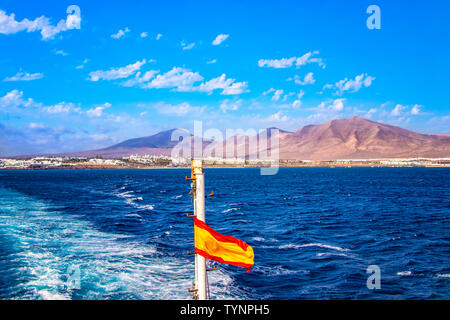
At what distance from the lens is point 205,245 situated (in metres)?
8.85

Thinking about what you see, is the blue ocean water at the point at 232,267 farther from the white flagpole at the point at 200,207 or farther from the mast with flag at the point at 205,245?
the mast with flag at the point at 205,245

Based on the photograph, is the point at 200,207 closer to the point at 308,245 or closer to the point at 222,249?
the point at 222,249

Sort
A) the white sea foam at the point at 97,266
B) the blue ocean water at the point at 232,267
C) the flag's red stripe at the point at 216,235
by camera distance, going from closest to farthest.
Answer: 1. the flag's red stripe at the point at 216,235
2. the white sea foam at the point at 97,266
3. the blue ocean water at the point at 232,267

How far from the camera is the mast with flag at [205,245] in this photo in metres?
8.74

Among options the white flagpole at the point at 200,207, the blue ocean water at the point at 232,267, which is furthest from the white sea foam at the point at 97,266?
the white flagpole at the point at 200,207

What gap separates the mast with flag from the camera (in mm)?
8742

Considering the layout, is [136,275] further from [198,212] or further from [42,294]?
[198,212]

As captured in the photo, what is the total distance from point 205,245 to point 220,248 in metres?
0.48

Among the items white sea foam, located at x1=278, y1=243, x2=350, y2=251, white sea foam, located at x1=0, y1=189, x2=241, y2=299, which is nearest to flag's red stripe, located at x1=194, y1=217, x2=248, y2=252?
white sea foam, located at x1=0, y1=189, x2=241, y2=299

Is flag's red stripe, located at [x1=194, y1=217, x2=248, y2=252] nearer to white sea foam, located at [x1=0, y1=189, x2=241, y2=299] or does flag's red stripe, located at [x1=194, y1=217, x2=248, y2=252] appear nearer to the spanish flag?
the spanish flag

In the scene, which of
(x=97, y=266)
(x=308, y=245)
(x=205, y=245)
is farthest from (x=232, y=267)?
(x=205, y=245)
